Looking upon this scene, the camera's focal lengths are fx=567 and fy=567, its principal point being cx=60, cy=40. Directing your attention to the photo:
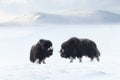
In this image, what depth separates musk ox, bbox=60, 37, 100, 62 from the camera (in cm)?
2311

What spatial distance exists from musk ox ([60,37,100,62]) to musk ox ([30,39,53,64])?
897 mm

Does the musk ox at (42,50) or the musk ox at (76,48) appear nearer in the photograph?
the musk ox at (42,50)

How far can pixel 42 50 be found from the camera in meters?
22.4

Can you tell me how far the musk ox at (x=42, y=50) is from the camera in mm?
22000

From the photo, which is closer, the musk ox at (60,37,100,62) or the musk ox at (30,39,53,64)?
the musk ox at (30,39,53,64)

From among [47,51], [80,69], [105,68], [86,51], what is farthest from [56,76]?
[86,51]

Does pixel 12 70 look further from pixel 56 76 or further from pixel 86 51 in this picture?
pixel 86 51

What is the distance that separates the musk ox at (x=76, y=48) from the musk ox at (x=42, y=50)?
0.90 metres

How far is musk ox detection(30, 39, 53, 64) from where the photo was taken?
22.0 m

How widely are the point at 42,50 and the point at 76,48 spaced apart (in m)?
1.70

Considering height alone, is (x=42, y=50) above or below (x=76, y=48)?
below

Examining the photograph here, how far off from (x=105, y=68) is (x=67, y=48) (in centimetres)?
531

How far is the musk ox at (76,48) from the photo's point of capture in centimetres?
2311

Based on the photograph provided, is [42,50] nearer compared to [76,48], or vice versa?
[42,50]
